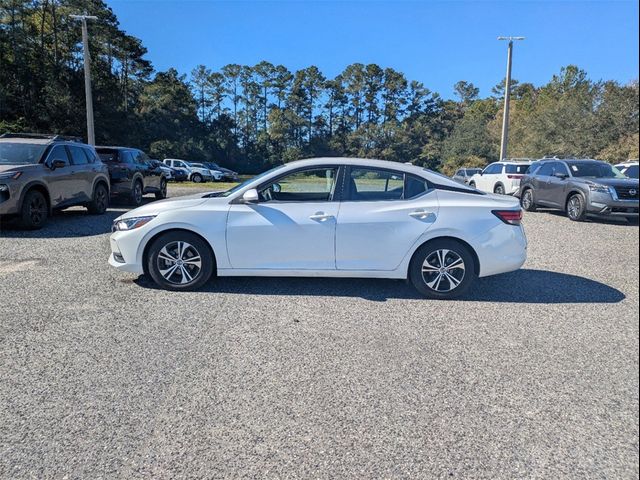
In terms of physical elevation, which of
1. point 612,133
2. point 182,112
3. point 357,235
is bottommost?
point 357,235

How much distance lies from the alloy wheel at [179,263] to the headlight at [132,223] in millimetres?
369

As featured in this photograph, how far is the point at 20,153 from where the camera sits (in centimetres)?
948

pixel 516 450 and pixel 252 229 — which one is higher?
pixel 252 229

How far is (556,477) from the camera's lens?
7.54ft

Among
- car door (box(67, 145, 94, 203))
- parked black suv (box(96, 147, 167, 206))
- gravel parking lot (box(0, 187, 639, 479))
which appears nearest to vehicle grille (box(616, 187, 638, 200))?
gravel parking lot (box(0, 187, 639, 479))

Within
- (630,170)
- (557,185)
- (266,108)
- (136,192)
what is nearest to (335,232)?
(557,185)

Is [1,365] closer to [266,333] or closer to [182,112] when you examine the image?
[266,333]

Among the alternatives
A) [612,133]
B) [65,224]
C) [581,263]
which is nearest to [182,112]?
[612,133]

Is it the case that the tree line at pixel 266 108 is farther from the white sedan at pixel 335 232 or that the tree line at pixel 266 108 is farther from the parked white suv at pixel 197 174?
the white sedan at pixel 335 232

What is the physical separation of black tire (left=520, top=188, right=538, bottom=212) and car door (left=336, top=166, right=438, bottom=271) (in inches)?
402

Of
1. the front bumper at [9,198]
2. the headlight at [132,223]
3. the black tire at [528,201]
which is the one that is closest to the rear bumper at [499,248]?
the headlight at [132,223]

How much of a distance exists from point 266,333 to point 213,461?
1.76m

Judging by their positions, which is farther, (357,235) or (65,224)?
(65,224)

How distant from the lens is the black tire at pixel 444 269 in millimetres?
5172
